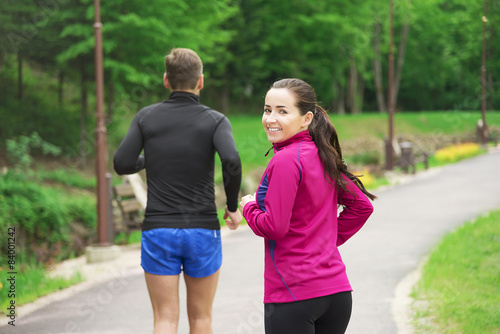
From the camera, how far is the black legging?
2.76 m

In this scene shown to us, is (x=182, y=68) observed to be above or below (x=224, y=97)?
above

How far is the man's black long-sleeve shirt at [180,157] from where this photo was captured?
12.4 ft

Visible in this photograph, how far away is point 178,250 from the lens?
3.78m

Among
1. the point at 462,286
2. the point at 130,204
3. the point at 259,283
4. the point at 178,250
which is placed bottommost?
the point at 259,283

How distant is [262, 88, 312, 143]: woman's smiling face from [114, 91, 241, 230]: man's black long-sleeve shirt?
0.91 m

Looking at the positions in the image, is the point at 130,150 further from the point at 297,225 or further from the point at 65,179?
the point at 65,179

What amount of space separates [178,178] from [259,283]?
4.30 metres

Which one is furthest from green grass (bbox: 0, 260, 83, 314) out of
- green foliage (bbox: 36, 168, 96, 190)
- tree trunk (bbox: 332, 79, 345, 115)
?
tree trunk (bbox: 332, 79, 345, 115)

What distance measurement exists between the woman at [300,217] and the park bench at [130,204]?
29.4 feet

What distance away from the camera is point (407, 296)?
22.3 ft

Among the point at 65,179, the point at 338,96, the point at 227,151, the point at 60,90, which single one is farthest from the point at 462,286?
the point at 338,96

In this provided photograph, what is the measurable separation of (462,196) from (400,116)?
88.4 feet

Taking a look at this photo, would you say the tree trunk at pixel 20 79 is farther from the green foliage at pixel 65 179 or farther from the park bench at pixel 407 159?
the park bench at pixel 407 159

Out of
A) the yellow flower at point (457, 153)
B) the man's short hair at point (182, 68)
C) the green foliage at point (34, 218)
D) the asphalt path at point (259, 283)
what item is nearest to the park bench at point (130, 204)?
the green foliage at point (34, 218)
